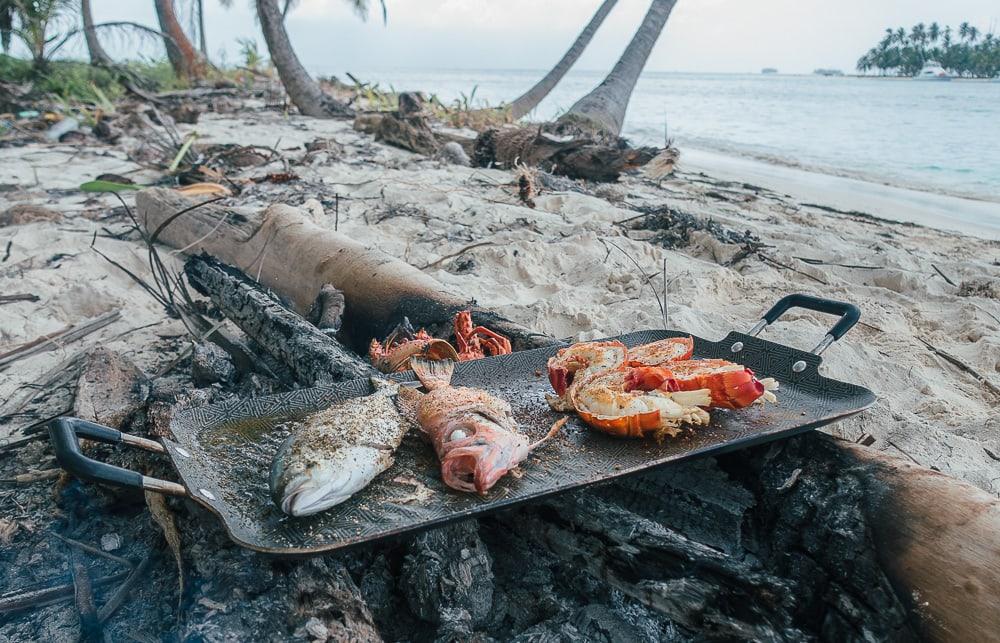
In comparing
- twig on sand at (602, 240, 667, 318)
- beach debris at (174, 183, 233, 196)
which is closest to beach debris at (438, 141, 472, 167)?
beach debris at (174, 183, 233, 196)

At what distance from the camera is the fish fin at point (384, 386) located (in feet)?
7.07

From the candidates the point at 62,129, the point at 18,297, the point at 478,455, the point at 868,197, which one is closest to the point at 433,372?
the point at 478,455

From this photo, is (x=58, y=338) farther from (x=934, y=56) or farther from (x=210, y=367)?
(x=934, y=56)

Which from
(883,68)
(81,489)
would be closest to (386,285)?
(81,489)

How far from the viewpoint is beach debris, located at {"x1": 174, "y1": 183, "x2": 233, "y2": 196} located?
20.5 ft

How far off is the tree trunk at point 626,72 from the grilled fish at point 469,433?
9.98 meters

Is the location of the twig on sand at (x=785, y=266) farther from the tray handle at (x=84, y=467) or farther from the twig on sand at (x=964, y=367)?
the tray handle at (x=84, y=467)

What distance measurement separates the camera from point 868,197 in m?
9.38

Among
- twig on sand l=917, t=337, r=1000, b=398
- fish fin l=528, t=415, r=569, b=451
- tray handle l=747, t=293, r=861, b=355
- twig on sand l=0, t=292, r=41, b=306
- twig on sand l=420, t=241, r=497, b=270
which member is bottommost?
twig on sand l=917, t=337, r=1000, b=398

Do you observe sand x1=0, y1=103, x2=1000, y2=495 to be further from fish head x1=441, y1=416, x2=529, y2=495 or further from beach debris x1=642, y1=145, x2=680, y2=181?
fish head x1=441, y1=416, x2=529, y2=495

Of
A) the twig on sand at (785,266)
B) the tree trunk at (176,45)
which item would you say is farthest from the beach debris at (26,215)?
the tree trunk at (176,45)

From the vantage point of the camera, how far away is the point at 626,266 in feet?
16.2

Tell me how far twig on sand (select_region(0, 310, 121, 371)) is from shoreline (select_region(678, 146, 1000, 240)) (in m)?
7.87

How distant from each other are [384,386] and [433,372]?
20 cm
